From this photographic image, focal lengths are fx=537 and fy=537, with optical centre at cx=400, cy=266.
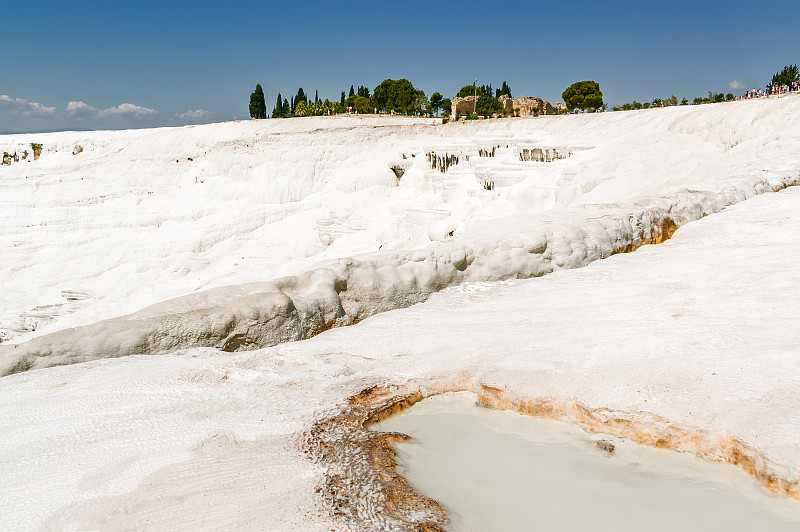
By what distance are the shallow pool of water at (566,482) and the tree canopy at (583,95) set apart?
42.5m

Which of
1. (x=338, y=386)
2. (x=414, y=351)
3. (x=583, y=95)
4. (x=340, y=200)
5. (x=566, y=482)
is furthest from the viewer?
(x=583, y=95)

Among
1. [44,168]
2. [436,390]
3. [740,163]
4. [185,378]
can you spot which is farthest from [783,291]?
[44,168]

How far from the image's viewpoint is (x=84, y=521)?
7.43ft

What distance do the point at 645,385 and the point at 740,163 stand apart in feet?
37.0

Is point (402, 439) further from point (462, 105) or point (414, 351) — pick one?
point (462, 105)

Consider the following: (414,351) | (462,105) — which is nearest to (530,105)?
(462,105)

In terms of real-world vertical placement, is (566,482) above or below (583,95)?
below

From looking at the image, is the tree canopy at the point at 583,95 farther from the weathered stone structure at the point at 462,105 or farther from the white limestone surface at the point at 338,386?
the white limestone surface at the point at 338,386

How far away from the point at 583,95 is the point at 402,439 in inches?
1745

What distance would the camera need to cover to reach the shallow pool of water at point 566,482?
89.5 inches

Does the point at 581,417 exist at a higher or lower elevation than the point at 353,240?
higher

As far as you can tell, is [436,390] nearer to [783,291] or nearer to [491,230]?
[783,291]

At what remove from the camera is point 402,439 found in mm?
3012

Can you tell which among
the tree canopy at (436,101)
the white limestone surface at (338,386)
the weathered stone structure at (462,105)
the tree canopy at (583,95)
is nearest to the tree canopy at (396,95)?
the tree canopy at (436,101)
